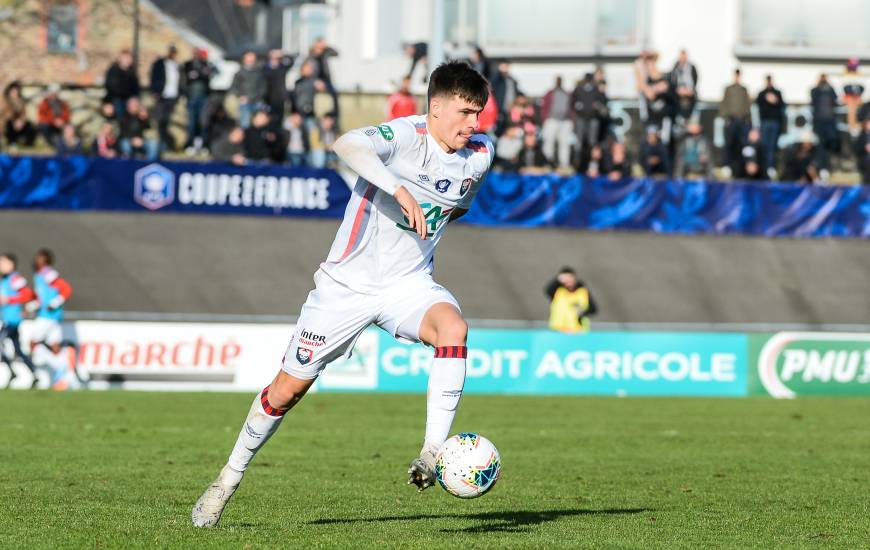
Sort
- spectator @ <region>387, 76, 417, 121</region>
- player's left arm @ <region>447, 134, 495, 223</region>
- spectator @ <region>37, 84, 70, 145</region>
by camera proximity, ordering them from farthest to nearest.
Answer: spectator @ <region>37, 84, 70, 145</region>
spectator @ <region>387, 76, 417, 121</region>
player's left arm @ <region>447, 134, 495, 223</region>

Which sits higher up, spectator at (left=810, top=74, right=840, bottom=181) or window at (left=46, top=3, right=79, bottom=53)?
window at (left=46, top=3, right=79, bottom=53)

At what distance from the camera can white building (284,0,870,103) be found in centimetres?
3450

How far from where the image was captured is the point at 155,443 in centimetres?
1364

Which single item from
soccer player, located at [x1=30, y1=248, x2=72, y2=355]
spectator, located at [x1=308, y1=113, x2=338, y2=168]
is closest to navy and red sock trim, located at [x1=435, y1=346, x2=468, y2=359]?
soccer player, located at [x1=30, y1=248, x2=72, y2=355]

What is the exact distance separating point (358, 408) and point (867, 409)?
22.5 feet

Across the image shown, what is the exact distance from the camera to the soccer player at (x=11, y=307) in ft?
70.9

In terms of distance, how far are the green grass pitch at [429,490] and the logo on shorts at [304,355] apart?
874 mm

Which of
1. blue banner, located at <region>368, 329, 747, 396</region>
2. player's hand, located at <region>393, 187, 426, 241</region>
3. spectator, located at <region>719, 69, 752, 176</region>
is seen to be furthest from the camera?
spectator, located at <region>719, 69, 752, 176</region>

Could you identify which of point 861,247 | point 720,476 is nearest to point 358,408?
point 720,476

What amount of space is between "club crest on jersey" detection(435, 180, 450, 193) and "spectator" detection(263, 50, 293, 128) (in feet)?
65.3

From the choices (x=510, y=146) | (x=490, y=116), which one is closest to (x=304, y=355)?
(x=490, y=116)

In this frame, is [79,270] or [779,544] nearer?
[779,544]

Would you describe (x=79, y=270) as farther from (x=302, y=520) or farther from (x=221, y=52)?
(x=221, y=52)

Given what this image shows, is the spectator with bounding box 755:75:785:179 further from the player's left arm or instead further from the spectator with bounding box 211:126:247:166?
the player's left arm
